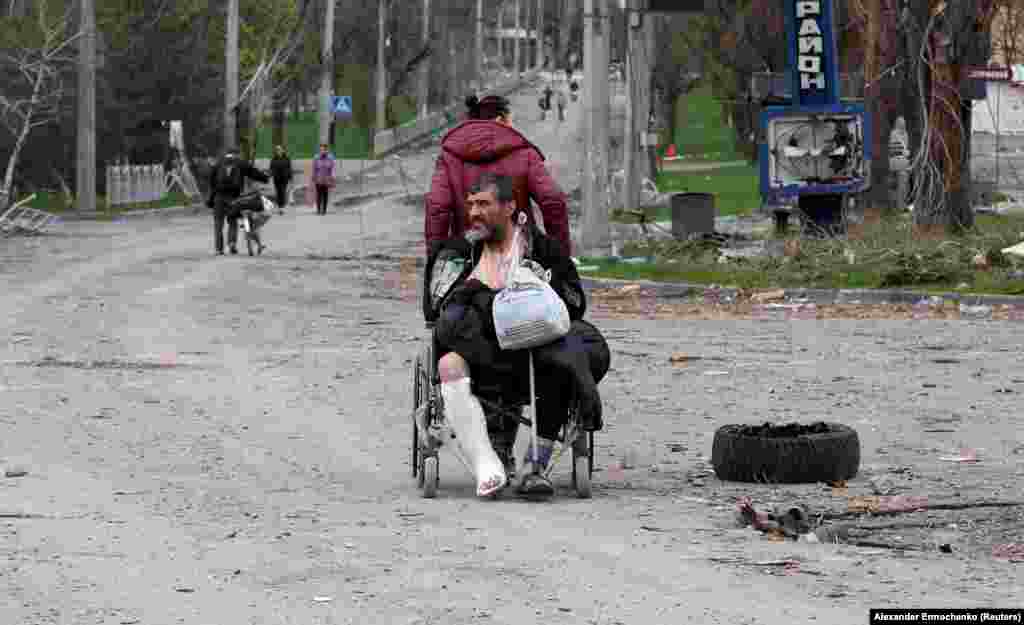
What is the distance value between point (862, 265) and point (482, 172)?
16241 mm

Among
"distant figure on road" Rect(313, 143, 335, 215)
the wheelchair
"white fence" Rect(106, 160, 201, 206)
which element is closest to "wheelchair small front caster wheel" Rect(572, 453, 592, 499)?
the wheelchair

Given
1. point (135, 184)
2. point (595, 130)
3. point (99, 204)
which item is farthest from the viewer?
point (135, 184)

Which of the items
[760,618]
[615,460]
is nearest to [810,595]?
[760,618]

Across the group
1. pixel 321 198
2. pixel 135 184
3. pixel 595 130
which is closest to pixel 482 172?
pixel 595 130

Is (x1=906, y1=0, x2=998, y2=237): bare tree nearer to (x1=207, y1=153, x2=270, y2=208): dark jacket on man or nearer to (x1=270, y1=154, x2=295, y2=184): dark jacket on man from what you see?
(x1=207, y1=153, x2=270, y2=208): dark jacket on man

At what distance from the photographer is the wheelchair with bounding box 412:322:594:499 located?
10555mm

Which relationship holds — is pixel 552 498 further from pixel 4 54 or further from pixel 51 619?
pixel 4 54

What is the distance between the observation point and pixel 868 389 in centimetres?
1579

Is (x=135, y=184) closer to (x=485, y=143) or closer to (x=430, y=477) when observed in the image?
(x=485, y=143)

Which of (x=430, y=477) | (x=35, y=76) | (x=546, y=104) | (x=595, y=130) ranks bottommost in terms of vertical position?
(x=430, y=477)

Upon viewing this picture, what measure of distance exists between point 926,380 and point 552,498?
6.51 meters

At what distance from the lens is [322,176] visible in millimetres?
52562

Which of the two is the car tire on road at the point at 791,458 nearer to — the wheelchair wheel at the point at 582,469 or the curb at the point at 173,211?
the wheelchair wheel at the point at 582,469

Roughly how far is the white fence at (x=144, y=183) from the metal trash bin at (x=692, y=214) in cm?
2843
